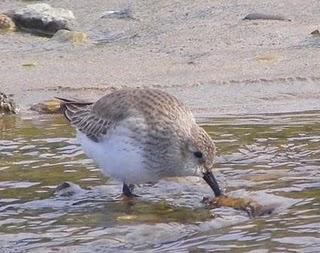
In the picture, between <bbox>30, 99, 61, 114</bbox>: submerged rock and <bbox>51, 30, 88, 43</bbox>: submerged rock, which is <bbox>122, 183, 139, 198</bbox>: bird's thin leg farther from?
<bbox>51, 30, 88, 43</bbox>: submerged rock

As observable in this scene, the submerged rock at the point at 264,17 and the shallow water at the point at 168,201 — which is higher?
the submerged rock at the point at 264,17

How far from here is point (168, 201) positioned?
22.3 feet

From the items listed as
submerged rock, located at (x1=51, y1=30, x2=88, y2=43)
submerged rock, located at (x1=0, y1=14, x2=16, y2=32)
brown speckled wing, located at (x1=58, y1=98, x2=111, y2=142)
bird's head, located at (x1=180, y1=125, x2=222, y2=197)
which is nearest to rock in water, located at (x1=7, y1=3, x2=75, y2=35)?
submerged rock, located at (x1=0, y1=14, x2=16, y2=32)

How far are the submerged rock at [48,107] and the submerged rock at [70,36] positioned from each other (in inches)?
128

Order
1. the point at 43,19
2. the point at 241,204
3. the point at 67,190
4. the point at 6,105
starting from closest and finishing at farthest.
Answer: the point at 241,204 < the point at 67,190 < the point at 6,105 < the point at 43,19

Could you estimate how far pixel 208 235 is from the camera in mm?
6027

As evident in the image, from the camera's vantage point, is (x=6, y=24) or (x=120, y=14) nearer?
(x=6, y=24)

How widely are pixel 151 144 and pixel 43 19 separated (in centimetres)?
752

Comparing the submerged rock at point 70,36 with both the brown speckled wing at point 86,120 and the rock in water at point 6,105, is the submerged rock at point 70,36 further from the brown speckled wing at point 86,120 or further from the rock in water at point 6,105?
the brown speckled wing at point 86,120

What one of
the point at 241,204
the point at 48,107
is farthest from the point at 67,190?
the point at 48,107

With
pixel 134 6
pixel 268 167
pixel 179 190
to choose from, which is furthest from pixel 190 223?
pixel 134 6

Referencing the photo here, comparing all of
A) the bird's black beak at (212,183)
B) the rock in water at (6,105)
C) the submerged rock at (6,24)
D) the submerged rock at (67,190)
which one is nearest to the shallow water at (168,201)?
the submerged rock at (67,190)

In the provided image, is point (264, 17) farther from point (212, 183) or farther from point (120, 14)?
point (212, 183)

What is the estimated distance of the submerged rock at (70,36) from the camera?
13.2 meters
